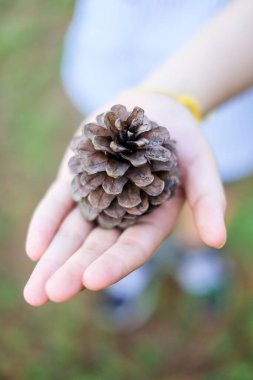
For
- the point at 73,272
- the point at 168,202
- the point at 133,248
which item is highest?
the point at 168,202

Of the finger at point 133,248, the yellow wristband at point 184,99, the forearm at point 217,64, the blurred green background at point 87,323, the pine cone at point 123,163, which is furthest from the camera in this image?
the blurred green background at point 87,323

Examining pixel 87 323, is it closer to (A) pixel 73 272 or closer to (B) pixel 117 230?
(B) pixel 117 230

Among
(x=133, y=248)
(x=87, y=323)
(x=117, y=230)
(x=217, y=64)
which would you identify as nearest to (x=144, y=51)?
(x=217, y=64)

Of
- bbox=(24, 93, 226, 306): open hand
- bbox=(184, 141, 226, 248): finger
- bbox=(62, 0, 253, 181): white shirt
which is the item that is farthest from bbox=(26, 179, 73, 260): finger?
bbox=(62, 0, 253, 181): white shirt

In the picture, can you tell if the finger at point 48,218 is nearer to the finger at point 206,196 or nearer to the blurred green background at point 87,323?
the finger at point 206,196

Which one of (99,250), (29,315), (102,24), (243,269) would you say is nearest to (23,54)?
(102,24)

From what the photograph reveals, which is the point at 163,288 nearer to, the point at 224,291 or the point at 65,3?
the point at 224,291

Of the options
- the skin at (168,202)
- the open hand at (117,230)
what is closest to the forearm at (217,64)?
the skin at (168,202)
